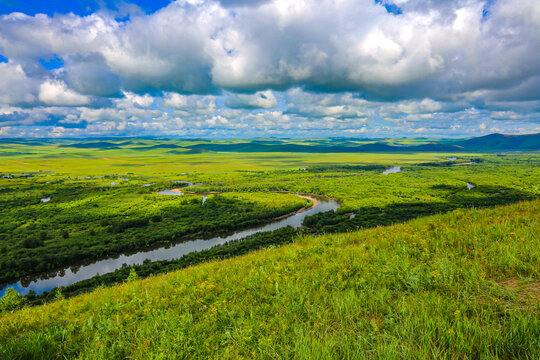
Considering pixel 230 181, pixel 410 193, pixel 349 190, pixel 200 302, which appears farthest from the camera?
pixel 230 181

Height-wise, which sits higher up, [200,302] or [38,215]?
[200,302]

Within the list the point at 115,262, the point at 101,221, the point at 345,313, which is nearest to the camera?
the point at 345,313

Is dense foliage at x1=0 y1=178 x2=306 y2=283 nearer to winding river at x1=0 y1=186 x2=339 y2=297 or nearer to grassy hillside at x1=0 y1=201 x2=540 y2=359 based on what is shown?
winding river at x1=0 y1=186 x2=339 y2=297

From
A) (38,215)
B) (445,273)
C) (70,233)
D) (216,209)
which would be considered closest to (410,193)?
(216,209)

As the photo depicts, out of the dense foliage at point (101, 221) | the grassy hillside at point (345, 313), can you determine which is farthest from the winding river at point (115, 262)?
the grassy hillside at point (345, 313)

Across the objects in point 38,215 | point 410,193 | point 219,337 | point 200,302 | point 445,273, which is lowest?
point 38,215

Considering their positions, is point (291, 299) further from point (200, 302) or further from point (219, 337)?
A: point (200, 302)

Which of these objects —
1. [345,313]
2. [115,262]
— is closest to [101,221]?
[115,262]

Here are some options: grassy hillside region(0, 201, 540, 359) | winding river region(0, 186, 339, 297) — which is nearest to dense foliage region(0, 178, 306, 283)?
winding river region(0, 186, 339, 297)

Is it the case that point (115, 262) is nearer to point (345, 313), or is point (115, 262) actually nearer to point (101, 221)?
point (101, 221)
